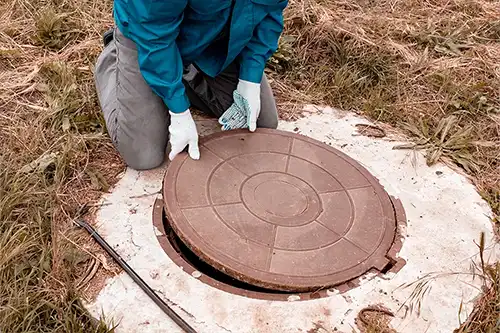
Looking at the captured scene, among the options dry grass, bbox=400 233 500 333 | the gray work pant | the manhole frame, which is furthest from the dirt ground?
the manhole frame

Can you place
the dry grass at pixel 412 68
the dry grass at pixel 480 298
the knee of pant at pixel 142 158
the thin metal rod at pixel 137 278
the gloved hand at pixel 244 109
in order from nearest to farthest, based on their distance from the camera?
the thin metal rod at pixel 137 278, the dry grass at pixel 480 298, the knee of pant at pixel 142 158, the gloved hand at pixel 244 109, the dry grass at pixel 412 68

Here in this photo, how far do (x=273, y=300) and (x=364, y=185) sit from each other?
0.70m

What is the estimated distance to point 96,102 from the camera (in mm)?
2914

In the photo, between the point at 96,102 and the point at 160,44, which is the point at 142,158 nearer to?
the point at 160,44

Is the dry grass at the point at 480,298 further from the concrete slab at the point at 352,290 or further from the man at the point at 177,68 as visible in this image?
the man at the point at 177,68

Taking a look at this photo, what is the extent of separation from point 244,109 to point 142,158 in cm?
50

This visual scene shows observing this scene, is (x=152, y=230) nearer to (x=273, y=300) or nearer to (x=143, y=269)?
(x=143, y=269)

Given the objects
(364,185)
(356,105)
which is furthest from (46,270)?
(356,105)

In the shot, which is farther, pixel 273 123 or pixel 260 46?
pixel 273 123

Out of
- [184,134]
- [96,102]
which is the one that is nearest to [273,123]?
[184,134]

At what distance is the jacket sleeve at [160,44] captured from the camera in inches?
85.0

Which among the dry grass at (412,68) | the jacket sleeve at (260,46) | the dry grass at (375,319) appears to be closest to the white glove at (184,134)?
the jacket sleeve at (260,46)

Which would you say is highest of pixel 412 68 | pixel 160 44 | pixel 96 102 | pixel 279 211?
pixel 160 44

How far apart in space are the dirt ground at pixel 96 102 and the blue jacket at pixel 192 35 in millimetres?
453
